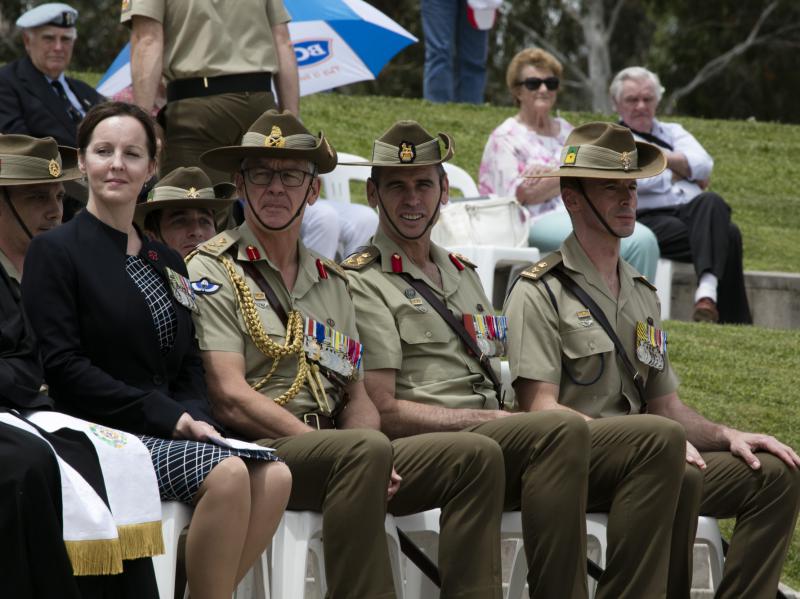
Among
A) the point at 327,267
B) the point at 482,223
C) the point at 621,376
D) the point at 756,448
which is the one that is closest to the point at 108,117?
the point at 327,267

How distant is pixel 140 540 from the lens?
13.1 feet

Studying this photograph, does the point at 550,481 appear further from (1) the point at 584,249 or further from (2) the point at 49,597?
(2) the point at 49,597

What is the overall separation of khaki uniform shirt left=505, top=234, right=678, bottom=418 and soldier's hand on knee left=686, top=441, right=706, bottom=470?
0.32 meters

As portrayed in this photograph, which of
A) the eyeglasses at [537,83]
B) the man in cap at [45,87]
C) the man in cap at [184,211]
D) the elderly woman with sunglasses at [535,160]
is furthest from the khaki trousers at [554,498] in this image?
the eyeglasses at [537,83]

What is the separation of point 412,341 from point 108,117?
50.8 inches

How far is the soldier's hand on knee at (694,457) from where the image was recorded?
514 cm

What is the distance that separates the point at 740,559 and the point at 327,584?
151cm

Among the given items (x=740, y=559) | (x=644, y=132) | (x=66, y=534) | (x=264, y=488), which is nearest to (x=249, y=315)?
(x=264, y=488)

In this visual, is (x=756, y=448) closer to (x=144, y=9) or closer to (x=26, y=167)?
(x=26, y=167)

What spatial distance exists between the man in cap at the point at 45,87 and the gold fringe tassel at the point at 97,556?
11.9 feet

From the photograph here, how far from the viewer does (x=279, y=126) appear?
5.13 meters

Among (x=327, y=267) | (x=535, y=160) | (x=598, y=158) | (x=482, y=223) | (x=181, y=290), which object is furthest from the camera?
(x=535, y=160)

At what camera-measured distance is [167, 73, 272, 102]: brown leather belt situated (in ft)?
22.5

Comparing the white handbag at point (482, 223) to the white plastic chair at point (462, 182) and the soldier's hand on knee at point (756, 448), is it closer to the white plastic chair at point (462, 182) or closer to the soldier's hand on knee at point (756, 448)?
the white plastic chair at point (462, 182)
